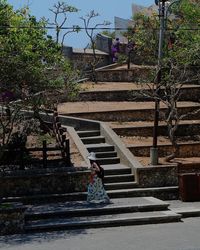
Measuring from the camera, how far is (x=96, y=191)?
15484mm

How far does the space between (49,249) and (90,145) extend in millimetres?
9199

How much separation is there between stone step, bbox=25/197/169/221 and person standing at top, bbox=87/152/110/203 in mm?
177

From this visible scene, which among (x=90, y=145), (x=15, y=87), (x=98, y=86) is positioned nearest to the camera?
(x=15, y=87)

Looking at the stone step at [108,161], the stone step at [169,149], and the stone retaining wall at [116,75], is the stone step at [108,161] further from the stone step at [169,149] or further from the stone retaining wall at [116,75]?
the stone retaining wall at [116,75]

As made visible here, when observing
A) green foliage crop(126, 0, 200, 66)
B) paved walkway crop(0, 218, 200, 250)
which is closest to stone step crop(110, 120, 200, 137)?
green foliage crop(126, 0, 200, 66)

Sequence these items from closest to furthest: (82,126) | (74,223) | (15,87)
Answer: (74,223), (15,87), (82,126)

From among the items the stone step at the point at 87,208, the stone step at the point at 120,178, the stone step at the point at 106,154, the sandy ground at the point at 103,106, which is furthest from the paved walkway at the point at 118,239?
the sandy ground at the point at 103,106

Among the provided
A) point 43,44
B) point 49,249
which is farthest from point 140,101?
point 49,249

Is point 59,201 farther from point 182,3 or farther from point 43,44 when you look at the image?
point 182,3

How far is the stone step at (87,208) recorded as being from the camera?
14.7m

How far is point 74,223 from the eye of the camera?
13867 mm

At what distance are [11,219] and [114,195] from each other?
434 centimetres

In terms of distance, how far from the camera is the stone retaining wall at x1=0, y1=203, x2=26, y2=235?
43.3 ft

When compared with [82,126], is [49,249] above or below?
below
